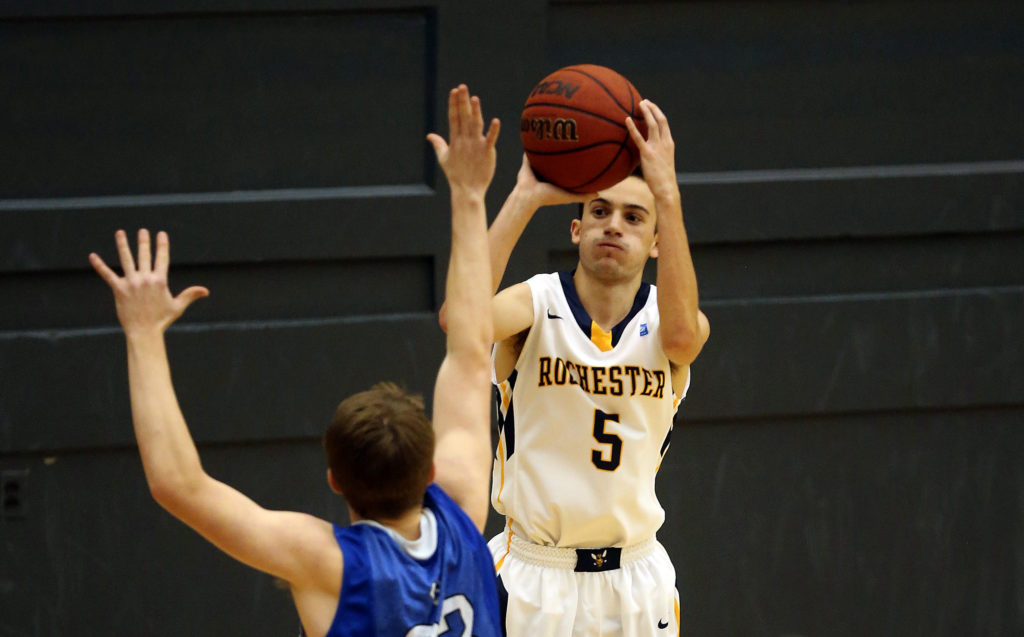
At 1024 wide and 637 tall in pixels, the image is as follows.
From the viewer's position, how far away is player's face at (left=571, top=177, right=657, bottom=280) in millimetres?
3927

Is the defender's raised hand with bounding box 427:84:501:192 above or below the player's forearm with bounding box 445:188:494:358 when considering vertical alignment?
above

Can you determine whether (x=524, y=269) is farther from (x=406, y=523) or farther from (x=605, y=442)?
(x=406, y=523)

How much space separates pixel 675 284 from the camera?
370 cm

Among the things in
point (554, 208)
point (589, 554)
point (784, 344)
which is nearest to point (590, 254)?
point (589, 554)

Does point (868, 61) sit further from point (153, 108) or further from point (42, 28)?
point (42, 28)

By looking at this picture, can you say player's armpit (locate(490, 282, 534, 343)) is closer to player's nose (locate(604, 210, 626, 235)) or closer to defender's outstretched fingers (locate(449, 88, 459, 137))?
player's nose (locate(604, 210, 626, 235))

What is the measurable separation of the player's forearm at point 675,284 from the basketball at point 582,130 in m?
0.17

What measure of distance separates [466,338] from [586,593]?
1545mm

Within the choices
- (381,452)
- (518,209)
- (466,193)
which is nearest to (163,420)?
(381,452)

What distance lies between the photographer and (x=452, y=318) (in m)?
2.66

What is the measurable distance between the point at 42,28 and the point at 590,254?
94.7 inches

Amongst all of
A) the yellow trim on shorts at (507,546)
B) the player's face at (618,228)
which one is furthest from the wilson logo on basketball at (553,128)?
the yellow trim on shorts at (507,546)

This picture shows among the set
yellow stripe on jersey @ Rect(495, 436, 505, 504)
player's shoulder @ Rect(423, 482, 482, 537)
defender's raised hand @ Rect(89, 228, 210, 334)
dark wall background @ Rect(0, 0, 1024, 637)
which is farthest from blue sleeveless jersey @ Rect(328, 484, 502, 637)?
dark wall background @ Rect(0, 0, 1024, 637)

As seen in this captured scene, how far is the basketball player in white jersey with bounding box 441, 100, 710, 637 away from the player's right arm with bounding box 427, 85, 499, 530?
3.82 ft
